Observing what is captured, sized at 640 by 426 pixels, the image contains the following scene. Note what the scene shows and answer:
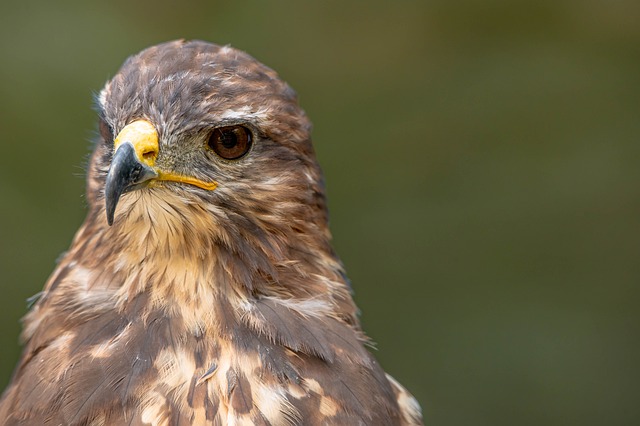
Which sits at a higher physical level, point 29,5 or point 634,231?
point 29,5

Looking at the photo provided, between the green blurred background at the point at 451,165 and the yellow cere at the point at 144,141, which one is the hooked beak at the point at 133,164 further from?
the green blurred background at the point at 451,165

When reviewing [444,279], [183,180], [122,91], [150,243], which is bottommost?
[444,279]

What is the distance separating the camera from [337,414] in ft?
8.87

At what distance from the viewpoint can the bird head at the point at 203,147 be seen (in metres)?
2.72

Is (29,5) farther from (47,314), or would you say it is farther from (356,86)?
(47,314)

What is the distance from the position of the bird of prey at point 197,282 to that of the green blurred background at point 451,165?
106 inches

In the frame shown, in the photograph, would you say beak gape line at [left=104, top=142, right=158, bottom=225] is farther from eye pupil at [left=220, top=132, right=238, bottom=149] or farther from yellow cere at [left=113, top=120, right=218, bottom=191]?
eye pupil at [left=220, top=132, right=238, bottom=149]

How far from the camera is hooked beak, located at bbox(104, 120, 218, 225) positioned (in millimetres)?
2578

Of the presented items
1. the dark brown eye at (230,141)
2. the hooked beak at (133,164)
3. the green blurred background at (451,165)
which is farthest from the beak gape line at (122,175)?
the green blurred background at (451,165)

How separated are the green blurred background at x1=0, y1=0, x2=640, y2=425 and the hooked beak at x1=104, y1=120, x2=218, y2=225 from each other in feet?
9.54

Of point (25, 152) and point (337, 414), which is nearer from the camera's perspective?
point (337, 414)

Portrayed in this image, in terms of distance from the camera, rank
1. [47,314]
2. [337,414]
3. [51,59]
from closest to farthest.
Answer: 1. [337,414]
2. [47,314]
3. [51,59]

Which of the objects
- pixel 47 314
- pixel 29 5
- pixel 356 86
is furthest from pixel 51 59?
pixel 47 314

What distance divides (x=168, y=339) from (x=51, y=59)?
3.14 metres
